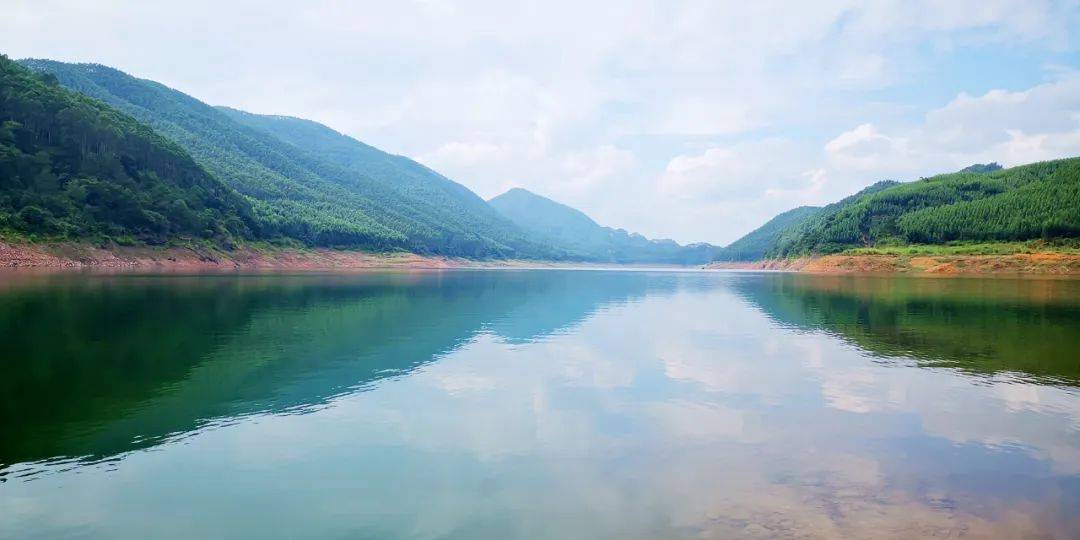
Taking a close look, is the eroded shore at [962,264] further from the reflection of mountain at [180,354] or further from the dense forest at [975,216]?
the reflection of mountain at [180,354]

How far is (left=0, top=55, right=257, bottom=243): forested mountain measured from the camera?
272ft

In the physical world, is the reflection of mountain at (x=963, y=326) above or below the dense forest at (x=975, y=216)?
below

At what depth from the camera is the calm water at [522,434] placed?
9602mm

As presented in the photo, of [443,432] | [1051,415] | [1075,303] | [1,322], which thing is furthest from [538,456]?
[1075,303]

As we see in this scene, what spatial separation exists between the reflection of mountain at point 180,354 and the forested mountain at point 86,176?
49.7m

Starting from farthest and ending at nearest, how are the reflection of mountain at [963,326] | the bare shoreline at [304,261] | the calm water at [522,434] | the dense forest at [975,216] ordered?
the dense forest at [975,216] < the bare shoreline at [304,261] < the reflection of mountain at [963,326] < the calm water at [522,434]

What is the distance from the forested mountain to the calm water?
6907 centimetres

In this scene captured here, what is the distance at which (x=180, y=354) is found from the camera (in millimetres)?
22641

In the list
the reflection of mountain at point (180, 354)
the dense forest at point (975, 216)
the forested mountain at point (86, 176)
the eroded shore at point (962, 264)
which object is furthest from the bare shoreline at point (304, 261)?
the reflection of mountain at point (180, 354)

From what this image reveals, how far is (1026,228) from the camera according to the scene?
431ft

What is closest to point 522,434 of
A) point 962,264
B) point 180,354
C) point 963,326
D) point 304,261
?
point 180,354

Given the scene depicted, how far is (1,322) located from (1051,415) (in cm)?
4046

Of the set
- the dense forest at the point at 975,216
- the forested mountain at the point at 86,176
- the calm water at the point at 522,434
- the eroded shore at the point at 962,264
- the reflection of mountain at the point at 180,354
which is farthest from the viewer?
the dense forest at the point at 975,216

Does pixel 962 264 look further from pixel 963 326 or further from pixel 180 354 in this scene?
pixel 180 354
